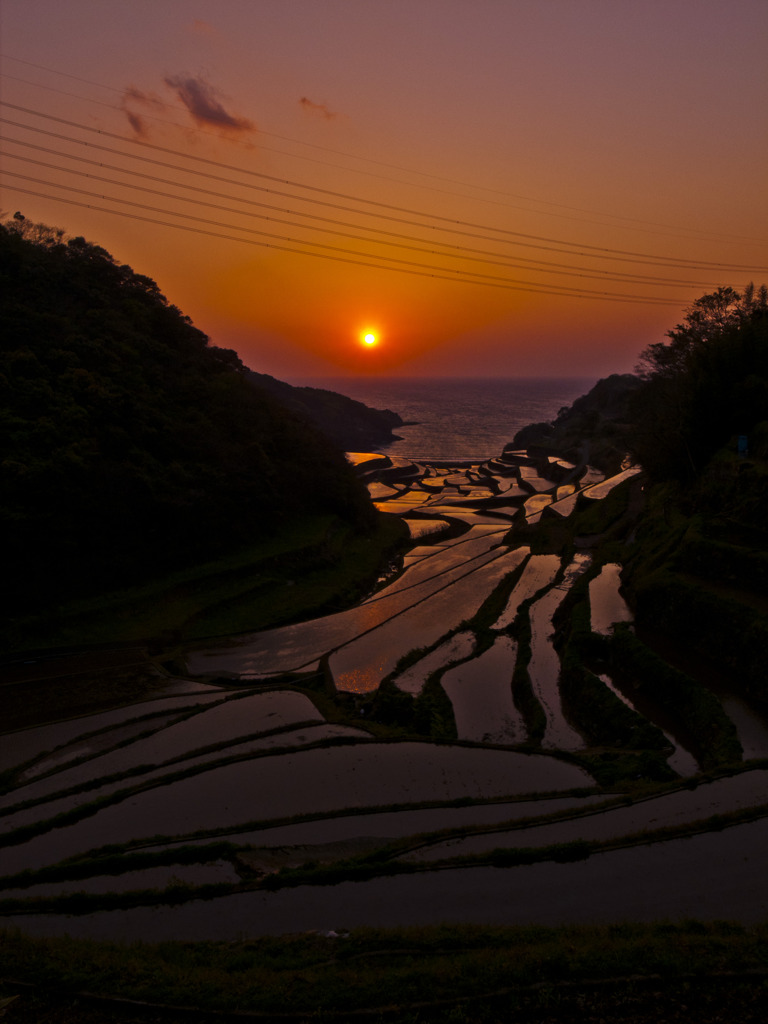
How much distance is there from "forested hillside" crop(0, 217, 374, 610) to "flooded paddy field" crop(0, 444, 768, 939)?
7510 mm

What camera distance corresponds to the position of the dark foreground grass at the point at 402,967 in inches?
227

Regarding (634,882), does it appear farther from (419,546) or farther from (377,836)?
(419,546)

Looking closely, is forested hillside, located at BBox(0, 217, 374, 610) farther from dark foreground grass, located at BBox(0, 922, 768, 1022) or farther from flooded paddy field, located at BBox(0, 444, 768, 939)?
dark foreground grass, located at BBox(0, 922, 768, 1022)

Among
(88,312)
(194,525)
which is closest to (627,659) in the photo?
(194,525)

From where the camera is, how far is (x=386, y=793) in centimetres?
1098

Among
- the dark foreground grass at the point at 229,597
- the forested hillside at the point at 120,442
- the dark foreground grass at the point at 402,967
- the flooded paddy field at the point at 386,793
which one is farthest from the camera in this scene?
the forested hillside at the point at 120,442

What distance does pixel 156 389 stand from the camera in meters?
29.9

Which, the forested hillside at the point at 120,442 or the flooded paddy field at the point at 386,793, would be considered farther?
the forested hillside at the point at 120,442

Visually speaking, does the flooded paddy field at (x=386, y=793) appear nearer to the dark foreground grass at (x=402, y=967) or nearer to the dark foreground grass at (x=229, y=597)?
the dark foreground grass at (x=402, y=967)

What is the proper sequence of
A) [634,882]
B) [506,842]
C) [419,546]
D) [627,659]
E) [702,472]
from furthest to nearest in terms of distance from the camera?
[419,546] → [702,472] → [627,659] → [506,842] → [634,882]

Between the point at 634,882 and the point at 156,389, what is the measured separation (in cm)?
3022

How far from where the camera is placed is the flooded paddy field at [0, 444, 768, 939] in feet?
25.7

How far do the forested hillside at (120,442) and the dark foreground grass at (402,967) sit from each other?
18381 mm

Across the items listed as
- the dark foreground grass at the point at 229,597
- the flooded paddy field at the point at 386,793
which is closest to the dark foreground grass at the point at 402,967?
the flooded paddy field at the point at 386,793
